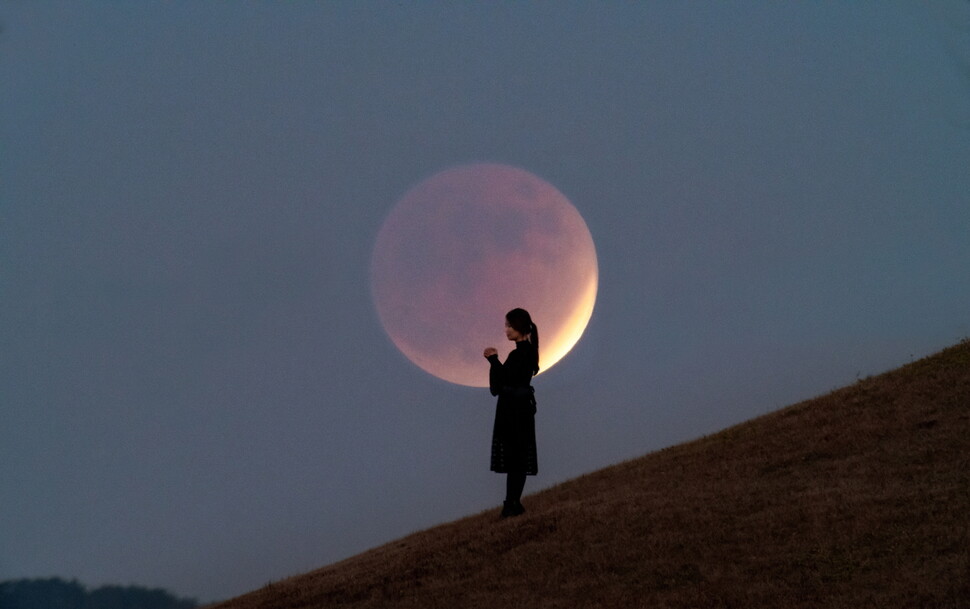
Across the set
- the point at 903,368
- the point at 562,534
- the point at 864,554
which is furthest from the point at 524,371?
the point at 903,368

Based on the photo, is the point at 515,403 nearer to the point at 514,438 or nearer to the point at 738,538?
the point at 514,438

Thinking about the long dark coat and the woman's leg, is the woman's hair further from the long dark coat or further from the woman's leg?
the woman's leg

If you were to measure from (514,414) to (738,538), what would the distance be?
526cm

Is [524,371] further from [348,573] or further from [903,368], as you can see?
[903,368]

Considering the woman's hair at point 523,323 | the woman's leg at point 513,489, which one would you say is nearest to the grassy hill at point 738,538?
the woman's leg at point 513,489

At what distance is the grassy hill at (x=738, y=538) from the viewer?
11156mm

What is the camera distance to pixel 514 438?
55.7 feet

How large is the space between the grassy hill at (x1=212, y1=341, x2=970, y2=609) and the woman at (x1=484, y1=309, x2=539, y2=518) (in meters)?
1.06

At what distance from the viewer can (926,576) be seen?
34.9 ft

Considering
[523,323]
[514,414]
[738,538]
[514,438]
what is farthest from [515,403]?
[738,538]

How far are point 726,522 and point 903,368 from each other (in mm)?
13084

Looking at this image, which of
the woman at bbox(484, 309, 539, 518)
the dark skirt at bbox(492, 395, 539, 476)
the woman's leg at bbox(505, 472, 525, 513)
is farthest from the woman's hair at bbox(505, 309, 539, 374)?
the woman's leg at bbox(505, 472, 525, 513)

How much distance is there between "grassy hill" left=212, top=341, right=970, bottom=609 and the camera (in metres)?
11.2

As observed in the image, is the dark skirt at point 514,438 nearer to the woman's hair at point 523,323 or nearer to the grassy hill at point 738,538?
the woman's hair at point 523,323
